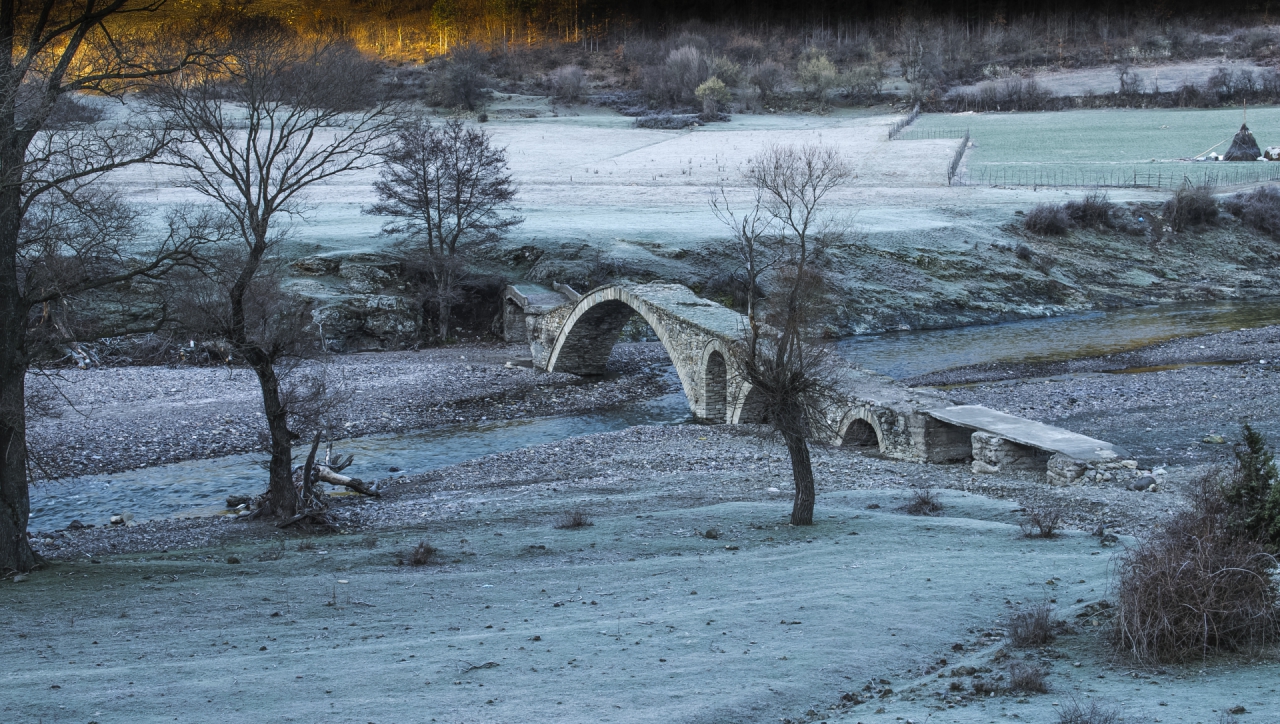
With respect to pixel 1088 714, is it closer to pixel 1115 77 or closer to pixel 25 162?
pixel 25 162

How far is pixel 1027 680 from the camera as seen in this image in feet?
23.3

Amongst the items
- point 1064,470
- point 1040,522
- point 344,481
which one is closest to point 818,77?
point 1064,470

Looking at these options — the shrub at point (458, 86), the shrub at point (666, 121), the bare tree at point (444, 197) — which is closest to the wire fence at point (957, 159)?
the shrub at point (666, 121)

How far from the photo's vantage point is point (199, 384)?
30.6m

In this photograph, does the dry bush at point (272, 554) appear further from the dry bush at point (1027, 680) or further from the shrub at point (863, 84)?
the shrub at point (863, 84)

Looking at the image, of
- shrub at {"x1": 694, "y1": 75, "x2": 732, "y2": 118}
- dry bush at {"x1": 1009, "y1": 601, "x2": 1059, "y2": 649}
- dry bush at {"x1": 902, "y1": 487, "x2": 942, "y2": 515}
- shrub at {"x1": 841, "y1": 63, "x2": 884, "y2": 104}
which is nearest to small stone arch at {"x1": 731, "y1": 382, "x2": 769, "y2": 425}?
dry bush at {"x1": 902, "y1": 487, "x2": 942, "y2": 515}

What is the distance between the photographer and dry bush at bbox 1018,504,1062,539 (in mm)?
12602

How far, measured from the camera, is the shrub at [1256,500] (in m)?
8.38

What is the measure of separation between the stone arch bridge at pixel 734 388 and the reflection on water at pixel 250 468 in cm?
192

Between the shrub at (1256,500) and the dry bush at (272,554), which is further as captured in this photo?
the dry bush at (272,554)

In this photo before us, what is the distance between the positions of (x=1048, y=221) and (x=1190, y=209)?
7373mm

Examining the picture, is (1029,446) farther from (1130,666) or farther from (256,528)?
(256,528)

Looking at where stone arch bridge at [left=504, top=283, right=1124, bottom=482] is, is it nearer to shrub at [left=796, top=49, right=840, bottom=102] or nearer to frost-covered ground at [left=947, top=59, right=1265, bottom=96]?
shrub at [left=796, top=49, right=840, bottom=102]

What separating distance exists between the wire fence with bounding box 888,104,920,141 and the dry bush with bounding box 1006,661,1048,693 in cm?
6546
